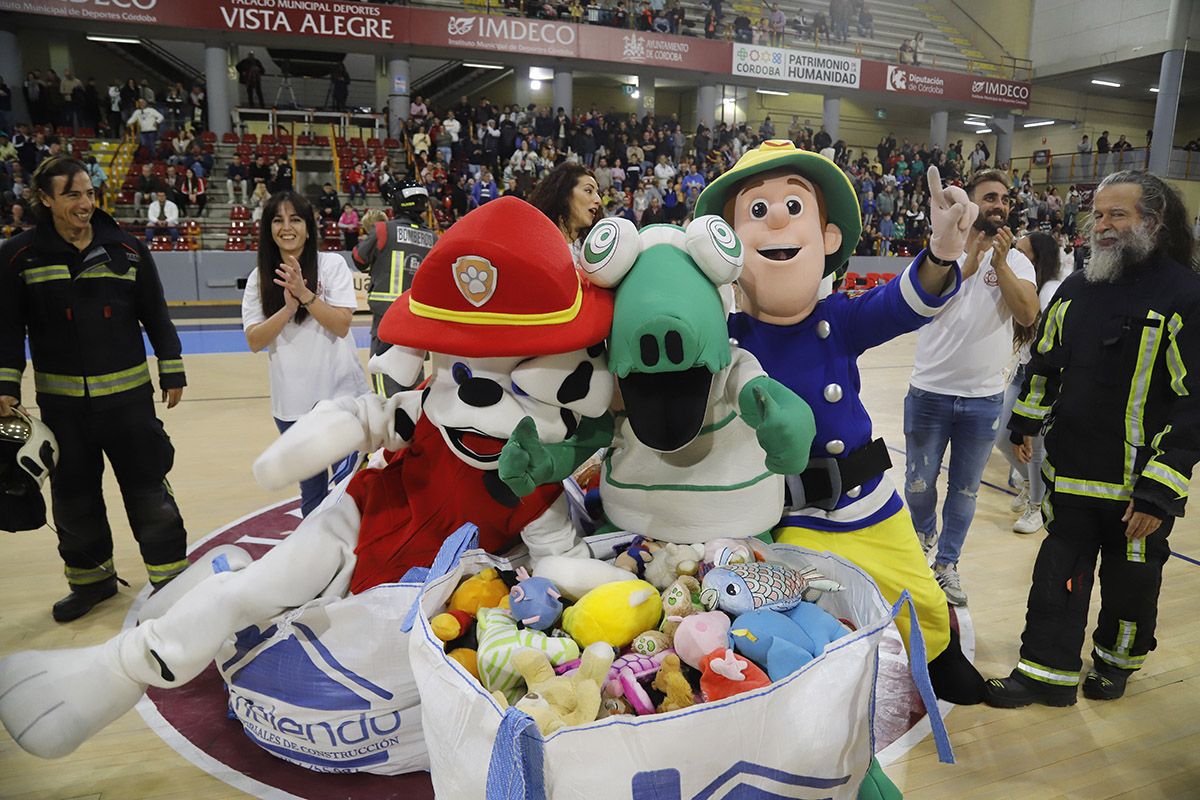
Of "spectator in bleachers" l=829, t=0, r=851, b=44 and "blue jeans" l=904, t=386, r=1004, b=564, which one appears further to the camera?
"spectator in bleachers" l=829, t=0, r=851, b=44

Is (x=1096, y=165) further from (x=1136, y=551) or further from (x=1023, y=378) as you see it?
(x=1136, y=551)

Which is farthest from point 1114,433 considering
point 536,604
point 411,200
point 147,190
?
point 147,190

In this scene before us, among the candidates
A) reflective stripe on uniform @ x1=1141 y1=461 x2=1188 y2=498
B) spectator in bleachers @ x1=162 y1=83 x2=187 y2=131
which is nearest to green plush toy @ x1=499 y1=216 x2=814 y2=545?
reflective stripe on uniform @ x1=1141 y1=461 x2=1188 y2=498

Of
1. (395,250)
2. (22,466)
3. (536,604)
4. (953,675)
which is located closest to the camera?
(536,604)

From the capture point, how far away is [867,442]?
1809 millimetres

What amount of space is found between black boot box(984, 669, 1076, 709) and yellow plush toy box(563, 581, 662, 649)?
1.50 meters

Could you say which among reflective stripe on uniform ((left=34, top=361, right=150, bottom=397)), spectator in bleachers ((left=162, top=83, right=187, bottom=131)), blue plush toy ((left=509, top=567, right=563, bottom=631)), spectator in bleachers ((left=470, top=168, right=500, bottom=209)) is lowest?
blue plush toy ((left=509, top=567, right=563, bottom=631))

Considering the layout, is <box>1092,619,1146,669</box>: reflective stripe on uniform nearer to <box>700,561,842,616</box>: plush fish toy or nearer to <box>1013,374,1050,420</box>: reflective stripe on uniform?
<box>1013,374,1050,420</box>: reflective stripe on uniform

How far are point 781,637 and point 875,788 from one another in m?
0.46

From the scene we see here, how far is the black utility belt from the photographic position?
1.73m

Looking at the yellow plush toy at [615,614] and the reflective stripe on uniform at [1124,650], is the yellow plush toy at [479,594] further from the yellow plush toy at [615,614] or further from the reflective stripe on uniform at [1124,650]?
the reflective stripe on uniform at [1124,650]

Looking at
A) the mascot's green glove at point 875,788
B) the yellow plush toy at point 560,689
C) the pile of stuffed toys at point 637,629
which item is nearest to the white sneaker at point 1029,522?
the mascot's green glove at point 875,788

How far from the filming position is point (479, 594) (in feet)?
5.06

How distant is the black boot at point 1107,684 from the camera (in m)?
2.46
